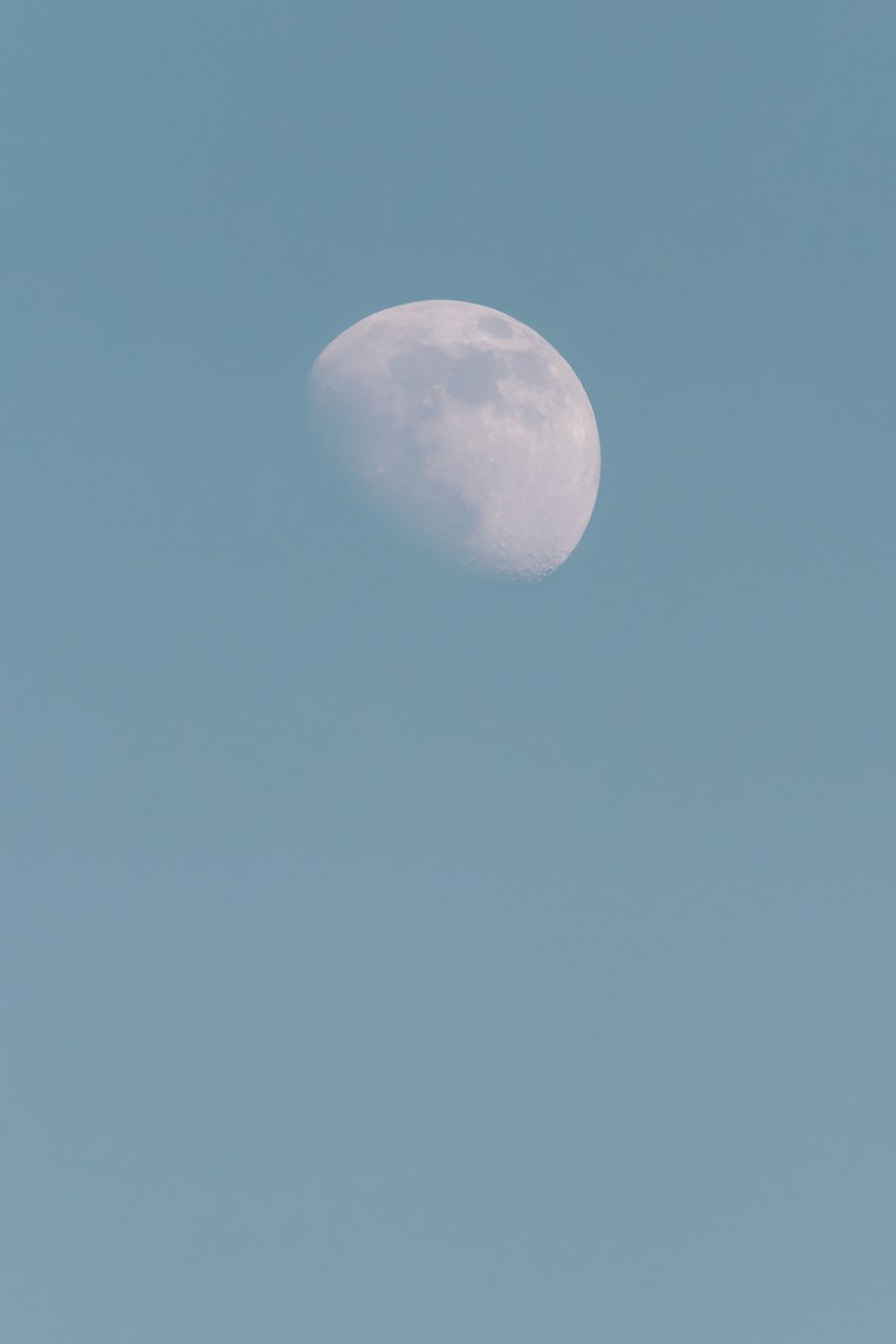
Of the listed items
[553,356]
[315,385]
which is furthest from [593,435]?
[315,385]

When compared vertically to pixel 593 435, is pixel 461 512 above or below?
below

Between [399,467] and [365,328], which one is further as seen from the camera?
[365,328]

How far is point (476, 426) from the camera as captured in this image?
151ft

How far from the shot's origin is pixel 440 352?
1866 inches

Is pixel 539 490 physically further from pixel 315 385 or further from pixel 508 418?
pixel 315 385

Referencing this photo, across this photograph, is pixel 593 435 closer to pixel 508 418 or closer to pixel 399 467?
pixel 508 418

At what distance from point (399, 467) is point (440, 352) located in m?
4.42

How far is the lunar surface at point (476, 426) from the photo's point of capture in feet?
150

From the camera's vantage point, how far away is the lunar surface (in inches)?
1804

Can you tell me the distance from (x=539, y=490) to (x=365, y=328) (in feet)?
29.2

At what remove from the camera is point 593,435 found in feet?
166

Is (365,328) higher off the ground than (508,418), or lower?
higher

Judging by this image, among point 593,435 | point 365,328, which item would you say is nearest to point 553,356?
point 593,435

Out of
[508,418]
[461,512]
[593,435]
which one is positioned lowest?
[461,512]
